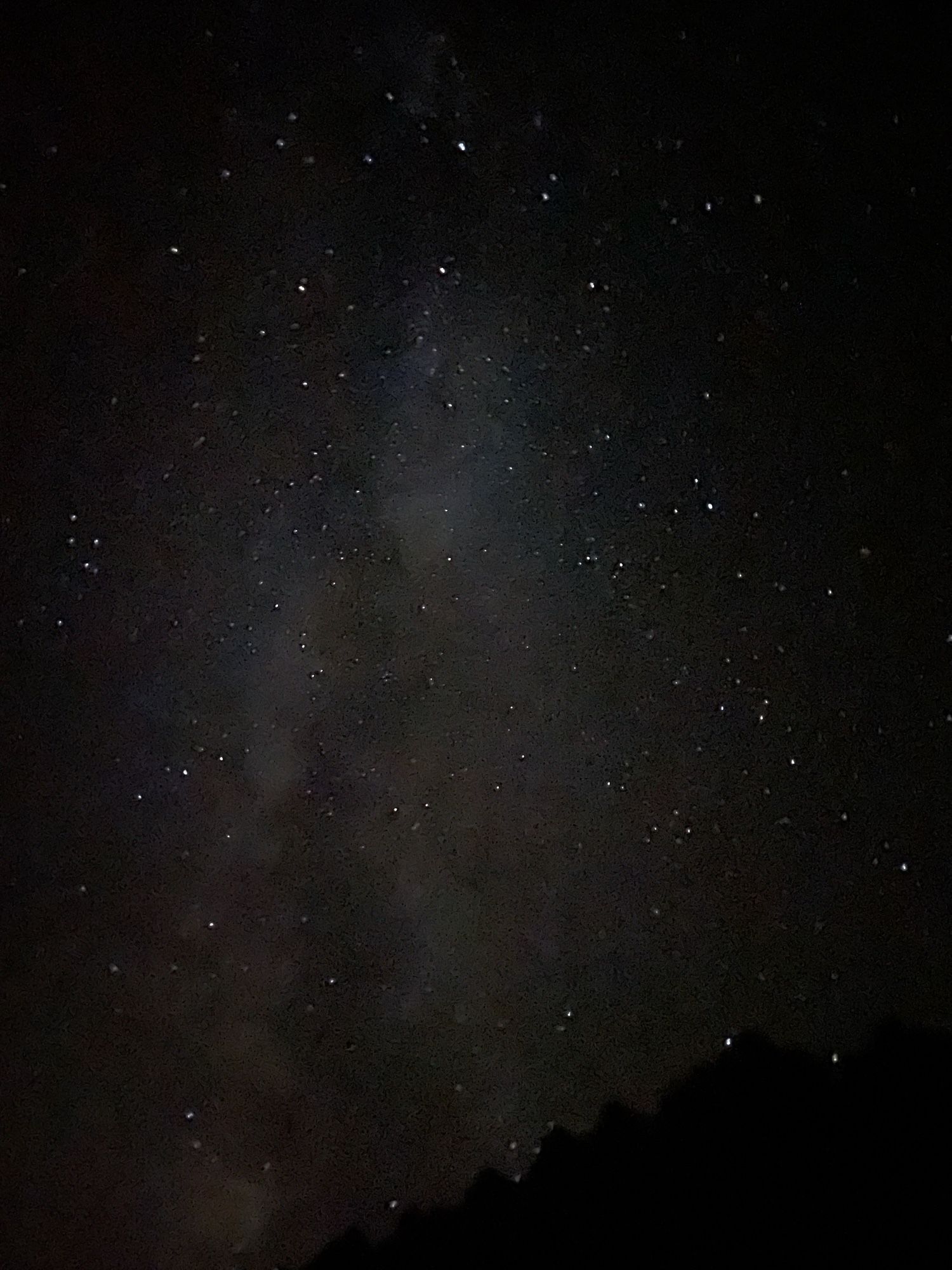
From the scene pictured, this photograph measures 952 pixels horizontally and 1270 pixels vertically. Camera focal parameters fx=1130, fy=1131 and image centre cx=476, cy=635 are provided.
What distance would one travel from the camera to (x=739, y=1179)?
57 cm

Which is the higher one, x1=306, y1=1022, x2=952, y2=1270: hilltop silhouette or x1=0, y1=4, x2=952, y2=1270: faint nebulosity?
x1=0, y1=4, x2=952, y2=1270: faint nebulosity

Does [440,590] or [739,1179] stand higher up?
[440,590]

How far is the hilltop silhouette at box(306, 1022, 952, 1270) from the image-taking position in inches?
21.6

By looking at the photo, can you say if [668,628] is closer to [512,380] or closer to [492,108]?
[512,380]

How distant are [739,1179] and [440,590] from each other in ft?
1.09

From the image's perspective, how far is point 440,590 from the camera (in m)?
0.59

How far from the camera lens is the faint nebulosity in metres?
0.55

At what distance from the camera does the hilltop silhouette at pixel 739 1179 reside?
55cm

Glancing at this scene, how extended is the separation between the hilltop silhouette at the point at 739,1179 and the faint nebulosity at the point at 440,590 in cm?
2

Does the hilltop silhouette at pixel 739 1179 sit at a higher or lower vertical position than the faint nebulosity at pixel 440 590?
lower

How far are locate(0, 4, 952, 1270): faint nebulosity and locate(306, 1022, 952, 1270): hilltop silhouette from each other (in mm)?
18

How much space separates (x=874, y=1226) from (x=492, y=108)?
57cm

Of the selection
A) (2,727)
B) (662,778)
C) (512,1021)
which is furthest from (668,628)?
(2,727)

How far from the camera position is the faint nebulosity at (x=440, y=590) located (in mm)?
547
